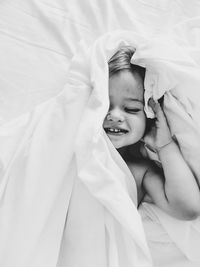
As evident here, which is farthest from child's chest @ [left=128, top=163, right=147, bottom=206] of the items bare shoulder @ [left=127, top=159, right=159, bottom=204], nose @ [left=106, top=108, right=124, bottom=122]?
nose @ [left=106, top=108, right=124, bottom=122]

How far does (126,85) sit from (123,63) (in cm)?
6

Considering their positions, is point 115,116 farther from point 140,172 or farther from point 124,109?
point 140,172

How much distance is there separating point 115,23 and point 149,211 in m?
0.50

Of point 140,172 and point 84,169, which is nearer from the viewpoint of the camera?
point 84,169

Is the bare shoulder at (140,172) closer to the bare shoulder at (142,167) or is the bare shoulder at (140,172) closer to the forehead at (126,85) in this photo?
the bare shoulder at (142,167)

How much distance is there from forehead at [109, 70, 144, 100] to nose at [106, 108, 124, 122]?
3cm

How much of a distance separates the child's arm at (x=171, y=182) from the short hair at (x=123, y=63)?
0.27 feet

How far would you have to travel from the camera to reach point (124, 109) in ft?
3.13

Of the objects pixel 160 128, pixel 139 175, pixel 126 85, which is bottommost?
pixel 139 175

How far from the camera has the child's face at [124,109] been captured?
93cm

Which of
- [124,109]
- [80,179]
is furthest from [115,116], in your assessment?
[80,179]

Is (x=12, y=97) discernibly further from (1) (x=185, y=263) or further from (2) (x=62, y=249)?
(1) (x=185, y=263)

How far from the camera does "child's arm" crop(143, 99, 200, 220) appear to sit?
3.05 feet

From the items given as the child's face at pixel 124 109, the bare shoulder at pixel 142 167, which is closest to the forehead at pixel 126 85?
the child's face at pixel 124 109
